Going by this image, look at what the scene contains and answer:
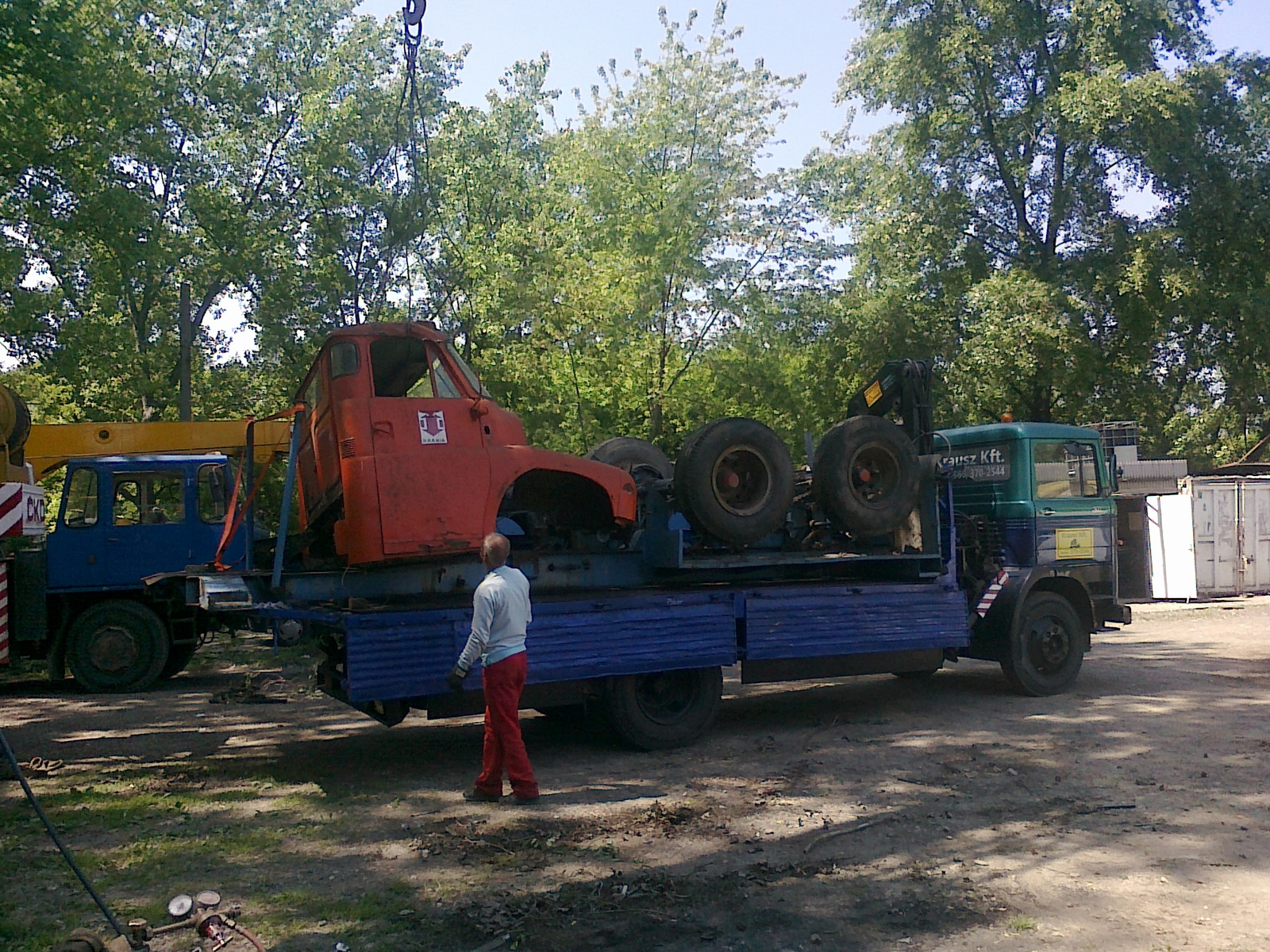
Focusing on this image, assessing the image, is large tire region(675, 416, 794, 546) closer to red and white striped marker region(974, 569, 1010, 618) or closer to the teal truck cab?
the teal truck cab

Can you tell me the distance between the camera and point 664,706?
9.09 meters

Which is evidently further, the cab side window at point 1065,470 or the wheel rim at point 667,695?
the cab side window at point 1065,470

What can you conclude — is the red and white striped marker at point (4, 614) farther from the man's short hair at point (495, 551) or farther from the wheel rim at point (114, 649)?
the man's short hair at point (495, 551)

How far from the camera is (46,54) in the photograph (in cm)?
1516

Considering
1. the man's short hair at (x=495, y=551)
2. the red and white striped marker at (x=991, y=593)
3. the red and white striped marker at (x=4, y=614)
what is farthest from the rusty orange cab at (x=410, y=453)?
the red and white striped marker at (x=4, y=614)

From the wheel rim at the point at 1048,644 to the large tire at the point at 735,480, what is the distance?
3326mm

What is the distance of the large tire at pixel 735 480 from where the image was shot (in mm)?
9117

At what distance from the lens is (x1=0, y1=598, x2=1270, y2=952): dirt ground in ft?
16.5

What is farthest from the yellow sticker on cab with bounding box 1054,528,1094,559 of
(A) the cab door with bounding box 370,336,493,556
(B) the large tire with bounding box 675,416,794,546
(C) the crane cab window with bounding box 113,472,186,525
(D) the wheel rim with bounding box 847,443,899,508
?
(C) the crane cab window with bounding box 113,472,186,525

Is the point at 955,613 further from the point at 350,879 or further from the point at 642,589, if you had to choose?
the point at 350,879

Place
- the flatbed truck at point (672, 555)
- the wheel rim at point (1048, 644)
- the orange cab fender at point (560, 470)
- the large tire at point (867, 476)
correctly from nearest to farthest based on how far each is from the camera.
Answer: the flatbed truck at point (672, 555), the orange cab fender at point (560, 470), the large tire at point (867, 476), the wheel rim at point (1048, 644)

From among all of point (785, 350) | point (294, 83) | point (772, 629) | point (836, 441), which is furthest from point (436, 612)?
point (294, 83)

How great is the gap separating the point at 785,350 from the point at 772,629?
15.4 metres

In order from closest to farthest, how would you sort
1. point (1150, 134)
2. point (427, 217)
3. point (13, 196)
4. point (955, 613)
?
point (955, 613) < point (13, 196) < point (1150, 134) < point (427, 217)
